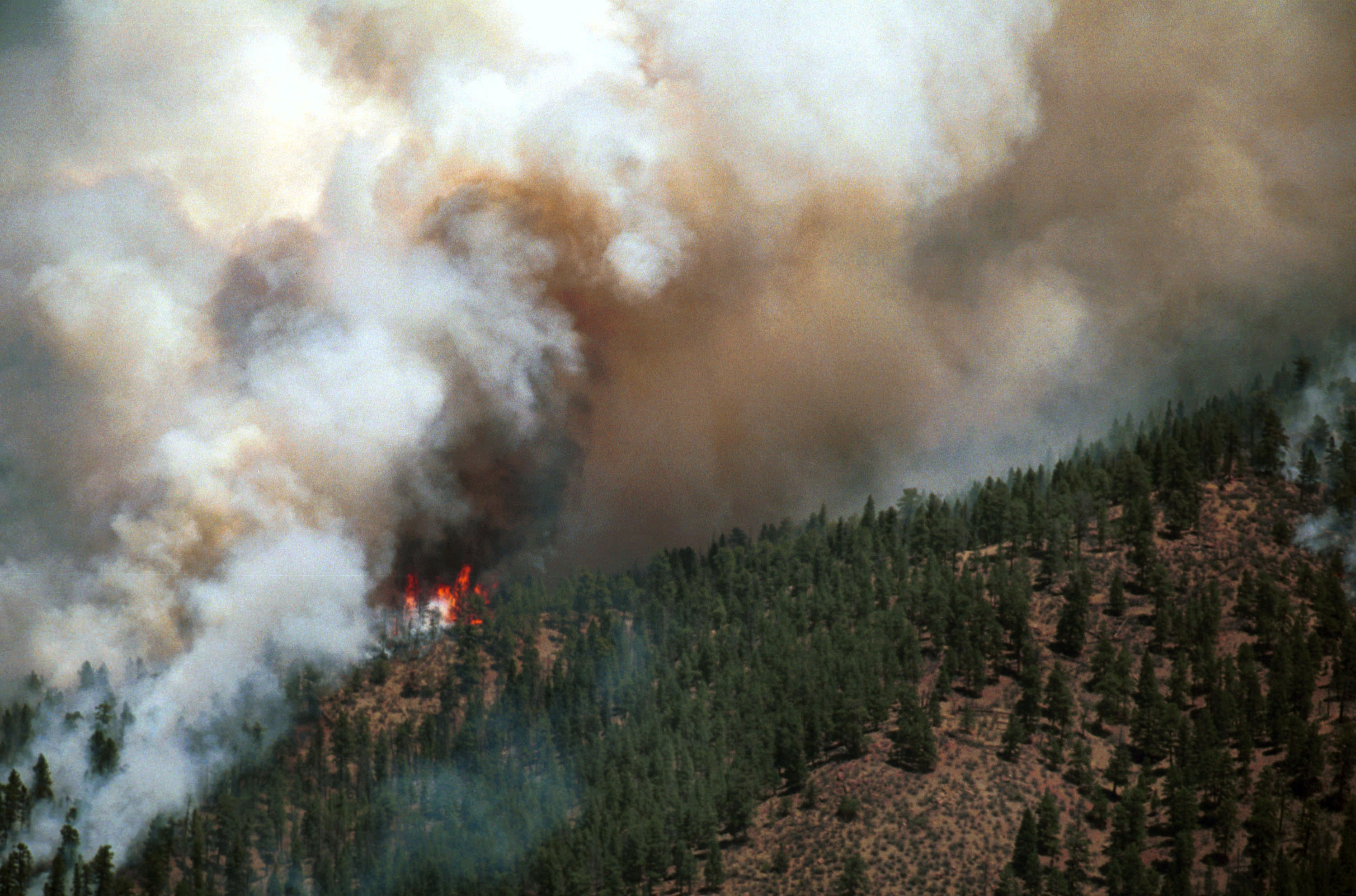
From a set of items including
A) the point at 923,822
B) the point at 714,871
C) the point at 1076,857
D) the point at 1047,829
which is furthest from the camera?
the point at 923,822

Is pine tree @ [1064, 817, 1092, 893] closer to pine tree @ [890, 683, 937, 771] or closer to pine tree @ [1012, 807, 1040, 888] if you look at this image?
pine tree @ [1012, 807, 1040, 888]

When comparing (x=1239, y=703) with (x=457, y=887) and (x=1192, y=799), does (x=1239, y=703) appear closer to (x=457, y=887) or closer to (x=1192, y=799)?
(x=1192, y=799)

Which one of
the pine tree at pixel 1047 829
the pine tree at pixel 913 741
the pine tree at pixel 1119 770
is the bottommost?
the pine tree at pixel 1047 829

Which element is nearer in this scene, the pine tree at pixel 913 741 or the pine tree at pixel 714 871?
the pine tree at pixel 714 871

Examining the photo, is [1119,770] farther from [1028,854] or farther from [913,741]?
[913,741]

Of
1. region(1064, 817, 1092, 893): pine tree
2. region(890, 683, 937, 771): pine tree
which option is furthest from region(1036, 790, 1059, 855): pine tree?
region(890, 683, 937, 771): pine tree

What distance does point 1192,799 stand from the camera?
17112cm

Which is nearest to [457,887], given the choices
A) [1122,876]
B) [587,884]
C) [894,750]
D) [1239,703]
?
[587,884]

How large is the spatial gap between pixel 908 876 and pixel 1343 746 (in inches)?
2401

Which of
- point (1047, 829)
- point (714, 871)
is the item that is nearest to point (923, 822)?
point (1047, 829)

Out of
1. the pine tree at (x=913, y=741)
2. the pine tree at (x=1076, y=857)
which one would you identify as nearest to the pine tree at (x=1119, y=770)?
the pine tree at (x=1076, y=857)

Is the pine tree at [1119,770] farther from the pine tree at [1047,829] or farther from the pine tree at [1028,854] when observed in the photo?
the pine tree at [1028,854]

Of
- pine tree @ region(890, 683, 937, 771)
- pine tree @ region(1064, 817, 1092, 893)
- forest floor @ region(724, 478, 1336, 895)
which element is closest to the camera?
pine tree @ region(1064, 817, 1092, 893)

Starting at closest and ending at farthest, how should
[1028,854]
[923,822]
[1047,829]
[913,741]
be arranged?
[1028,854]
[1047,829]
[923,822]
[913,741]
